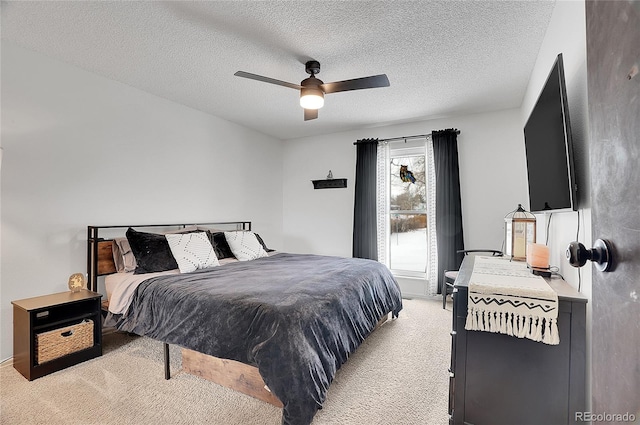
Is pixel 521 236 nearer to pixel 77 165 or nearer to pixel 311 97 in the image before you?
pixel 311 97

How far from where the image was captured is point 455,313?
148 cm

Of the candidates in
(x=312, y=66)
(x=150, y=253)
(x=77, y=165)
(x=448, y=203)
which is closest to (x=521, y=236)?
(x=448, y=203)

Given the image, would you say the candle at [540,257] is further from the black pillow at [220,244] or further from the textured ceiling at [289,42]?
the black pillow at [220,244]

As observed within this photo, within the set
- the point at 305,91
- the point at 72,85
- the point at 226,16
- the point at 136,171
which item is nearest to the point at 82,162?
the point at 136,171

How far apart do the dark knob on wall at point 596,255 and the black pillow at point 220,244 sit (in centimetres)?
333

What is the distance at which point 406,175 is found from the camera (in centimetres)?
451

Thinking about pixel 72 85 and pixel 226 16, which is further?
pixel 72 85

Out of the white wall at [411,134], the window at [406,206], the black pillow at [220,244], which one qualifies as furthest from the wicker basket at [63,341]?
the window at [406,206]

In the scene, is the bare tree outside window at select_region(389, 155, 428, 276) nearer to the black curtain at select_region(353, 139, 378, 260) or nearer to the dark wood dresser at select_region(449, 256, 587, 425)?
the black curtain at select_region(353, 139, 378, 260)

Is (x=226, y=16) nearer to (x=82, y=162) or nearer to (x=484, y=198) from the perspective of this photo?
(x=82, y=162)

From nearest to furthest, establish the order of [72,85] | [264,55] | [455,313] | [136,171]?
[455,313], [264,55], [72,85], [136,171]

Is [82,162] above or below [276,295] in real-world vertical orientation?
above

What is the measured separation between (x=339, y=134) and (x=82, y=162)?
3.45 meters

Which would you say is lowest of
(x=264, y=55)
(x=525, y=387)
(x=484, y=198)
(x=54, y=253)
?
(x=525, y=387)
